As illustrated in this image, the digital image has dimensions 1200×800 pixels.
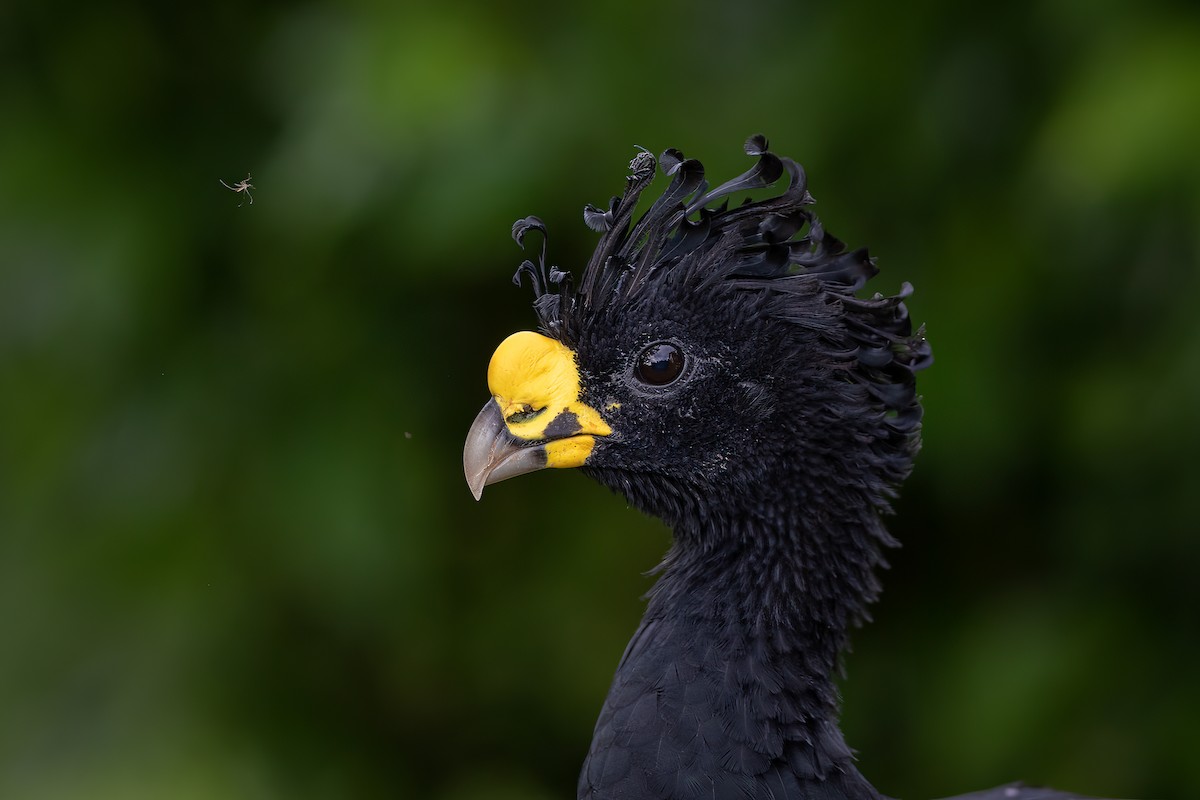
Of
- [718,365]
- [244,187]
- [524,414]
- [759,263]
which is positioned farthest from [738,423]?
[244,187]

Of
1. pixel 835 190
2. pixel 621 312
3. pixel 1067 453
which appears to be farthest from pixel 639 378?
pixel 1067 453

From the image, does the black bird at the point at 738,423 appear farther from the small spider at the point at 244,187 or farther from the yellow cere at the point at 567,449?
the small spider at the point at 244,187

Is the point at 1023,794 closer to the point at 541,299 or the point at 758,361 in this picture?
the point at 758,361

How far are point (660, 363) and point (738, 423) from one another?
0.61 feet

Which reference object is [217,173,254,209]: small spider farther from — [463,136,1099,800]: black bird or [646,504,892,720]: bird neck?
[646,504,892,720]: bird neck

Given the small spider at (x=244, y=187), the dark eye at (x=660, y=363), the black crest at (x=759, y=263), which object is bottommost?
the dark eye at (x=660, y=363)

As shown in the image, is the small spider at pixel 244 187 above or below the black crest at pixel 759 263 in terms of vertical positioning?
above

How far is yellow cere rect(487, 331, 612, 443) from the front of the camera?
2387mm

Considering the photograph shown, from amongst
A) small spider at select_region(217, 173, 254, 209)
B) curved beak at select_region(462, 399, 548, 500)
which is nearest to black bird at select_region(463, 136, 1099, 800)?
curved beak at select_region(462, 399, 548, 500)

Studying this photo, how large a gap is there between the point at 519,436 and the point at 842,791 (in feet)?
2.90

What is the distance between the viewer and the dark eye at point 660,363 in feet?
7.77

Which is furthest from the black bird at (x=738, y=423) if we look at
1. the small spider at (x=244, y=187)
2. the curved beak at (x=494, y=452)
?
the small spider at (x=244, y=187)

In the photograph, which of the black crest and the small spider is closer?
the black crest

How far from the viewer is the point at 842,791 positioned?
7.57 feet
